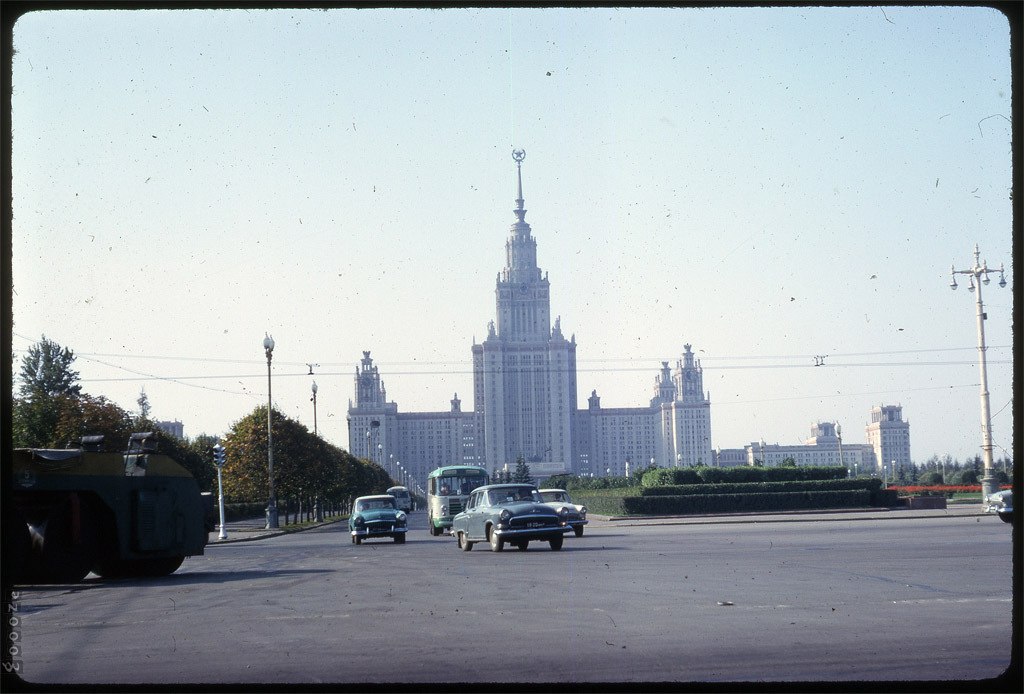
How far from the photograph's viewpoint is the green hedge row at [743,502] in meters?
54.9

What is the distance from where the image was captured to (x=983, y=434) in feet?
155

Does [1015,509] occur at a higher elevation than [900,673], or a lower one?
higher

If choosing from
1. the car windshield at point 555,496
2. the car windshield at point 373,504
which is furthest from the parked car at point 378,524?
the car windshield at point 555,496

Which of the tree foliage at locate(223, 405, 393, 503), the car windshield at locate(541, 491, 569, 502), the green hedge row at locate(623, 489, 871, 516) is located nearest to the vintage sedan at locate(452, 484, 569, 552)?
the car windshield at locate(541, 491, 569, 502)

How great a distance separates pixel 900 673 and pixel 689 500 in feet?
156

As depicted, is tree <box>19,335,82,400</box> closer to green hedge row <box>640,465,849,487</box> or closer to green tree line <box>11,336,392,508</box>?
green tree line <box>11,336,392,508</box>

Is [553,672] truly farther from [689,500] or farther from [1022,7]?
[689,500]

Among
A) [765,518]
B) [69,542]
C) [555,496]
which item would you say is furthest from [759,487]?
[69,542]

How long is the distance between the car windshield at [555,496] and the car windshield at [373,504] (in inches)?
221

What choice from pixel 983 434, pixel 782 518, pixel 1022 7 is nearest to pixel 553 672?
pixel 1022 7

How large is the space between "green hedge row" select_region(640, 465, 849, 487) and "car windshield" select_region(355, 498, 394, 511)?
2413cm

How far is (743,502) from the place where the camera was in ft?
183

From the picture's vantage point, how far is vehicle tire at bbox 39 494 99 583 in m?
16.5

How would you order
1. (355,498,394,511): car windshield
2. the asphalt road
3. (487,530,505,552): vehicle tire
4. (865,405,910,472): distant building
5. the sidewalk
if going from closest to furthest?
the asphalt road
(487,530,505,552): vehicle tire
(355,498,394,511): car windshield
the sidewalk
(865,405,910,472): distant building
